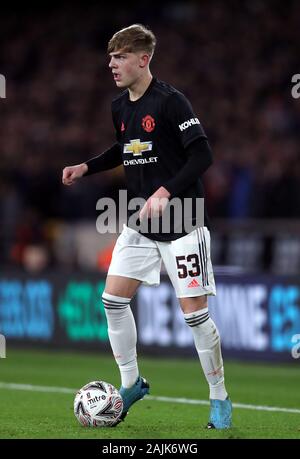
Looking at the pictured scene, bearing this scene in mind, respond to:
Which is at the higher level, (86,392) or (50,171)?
(50,171)

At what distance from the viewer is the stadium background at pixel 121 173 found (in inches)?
546

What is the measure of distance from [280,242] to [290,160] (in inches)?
90.6

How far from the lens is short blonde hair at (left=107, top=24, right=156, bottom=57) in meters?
7.36

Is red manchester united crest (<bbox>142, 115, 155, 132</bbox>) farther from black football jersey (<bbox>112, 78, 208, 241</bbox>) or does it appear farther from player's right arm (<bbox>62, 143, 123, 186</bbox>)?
player's right arm (<bbox>62, 143, 123, 186</bbox>)

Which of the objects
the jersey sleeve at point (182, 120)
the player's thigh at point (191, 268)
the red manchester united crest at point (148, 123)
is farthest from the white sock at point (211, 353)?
the red manchester united crest at point (148, 123)

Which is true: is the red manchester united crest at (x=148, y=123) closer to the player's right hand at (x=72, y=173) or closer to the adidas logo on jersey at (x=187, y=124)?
the adidas logo on jersey at (x=187, y=124)

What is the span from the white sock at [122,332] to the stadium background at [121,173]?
2.12 m

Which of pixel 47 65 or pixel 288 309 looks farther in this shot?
pixel 47 65

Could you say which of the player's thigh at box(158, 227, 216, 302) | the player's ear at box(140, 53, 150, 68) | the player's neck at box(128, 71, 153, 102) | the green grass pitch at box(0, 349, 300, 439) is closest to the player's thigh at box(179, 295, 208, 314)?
the player's thigh at box(158, 227, 216, 302)

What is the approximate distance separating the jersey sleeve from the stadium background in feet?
10.1

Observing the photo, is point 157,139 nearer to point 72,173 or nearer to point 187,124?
point 187,124

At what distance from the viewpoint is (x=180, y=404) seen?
30.4 feet
